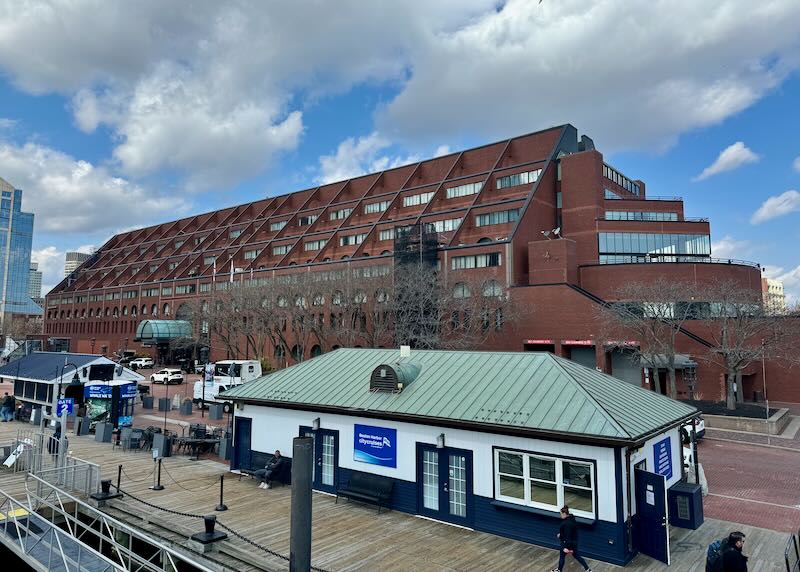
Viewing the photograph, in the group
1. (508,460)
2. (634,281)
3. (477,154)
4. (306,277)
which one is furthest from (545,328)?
(508,460)

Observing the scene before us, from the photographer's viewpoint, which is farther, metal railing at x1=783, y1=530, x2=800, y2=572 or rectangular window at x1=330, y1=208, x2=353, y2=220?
rectangular window at x1=330, y1=208, x2=353, y2=220

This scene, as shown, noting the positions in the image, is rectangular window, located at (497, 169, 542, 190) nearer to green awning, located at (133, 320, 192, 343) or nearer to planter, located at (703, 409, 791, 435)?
planter, located at (703, 409, 791, 435)

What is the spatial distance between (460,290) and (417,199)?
24994mm

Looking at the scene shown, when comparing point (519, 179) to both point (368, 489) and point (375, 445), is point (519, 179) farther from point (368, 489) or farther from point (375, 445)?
point (368, 489)

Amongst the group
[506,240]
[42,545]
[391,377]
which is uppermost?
[506,240]

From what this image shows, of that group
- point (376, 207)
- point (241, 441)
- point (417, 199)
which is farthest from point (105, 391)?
point (376, 207)

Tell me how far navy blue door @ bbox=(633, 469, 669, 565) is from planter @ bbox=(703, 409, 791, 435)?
77.0 feet

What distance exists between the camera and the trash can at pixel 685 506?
1394cm

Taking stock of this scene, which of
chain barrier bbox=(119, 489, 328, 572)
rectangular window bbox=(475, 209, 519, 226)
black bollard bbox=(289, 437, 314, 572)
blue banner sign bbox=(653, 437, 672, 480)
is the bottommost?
chain barrier bbox=(119, 489, 328, 572)

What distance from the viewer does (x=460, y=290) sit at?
185ft

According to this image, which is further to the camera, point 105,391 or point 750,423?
point 750,423

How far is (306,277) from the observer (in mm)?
61062

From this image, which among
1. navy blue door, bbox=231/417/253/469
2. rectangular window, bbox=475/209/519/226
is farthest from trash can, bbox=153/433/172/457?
rectangular window, bbox=475/209/519/226

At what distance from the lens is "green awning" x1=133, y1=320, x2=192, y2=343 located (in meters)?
79.6
